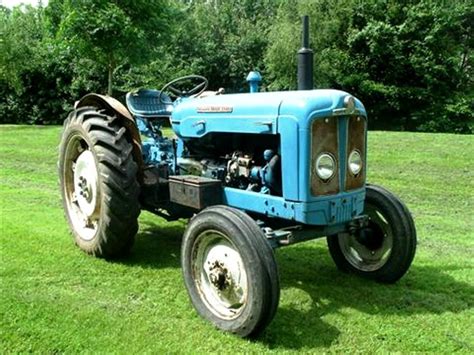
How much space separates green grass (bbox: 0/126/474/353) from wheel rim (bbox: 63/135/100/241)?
23cm

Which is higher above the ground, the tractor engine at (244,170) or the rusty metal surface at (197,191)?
the tractor engine at (244,170)


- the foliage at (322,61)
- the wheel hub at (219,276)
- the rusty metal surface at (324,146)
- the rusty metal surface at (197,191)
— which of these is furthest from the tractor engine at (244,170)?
the foliage at (322,61)

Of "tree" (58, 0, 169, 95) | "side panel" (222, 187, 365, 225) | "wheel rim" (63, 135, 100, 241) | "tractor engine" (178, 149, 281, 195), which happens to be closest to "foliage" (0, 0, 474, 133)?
"tree" (58, 0, 169, 95)

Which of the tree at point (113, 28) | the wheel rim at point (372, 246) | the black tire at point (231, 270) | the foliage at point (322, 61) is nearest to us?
the black tire at point (231, 270)

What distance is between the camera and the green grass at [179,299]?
3215 mm

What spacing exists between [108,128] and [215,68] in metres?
21.2

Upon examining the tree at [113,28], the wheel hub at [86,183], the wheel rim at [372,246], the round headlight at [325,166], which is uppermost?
the tree at [113,28]

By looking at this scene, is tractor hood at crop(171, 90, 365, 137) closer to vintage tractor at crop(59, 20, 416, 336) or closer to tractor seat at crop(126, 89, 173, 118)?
vintage tractor at crop(59, 20, 416, 336)

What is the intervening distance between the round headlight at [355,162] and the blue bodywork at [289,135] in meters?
0.07

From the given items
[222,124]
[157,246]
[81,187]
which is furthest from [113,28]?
[222,124]

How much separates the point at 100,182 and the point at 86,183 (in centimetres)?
54

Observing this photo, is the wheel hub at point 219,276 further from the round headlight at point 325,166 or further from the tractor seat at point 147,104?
the tractor seat at point 147,104

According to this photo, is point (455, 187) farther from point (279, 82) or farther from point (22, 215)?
point (279, 82)

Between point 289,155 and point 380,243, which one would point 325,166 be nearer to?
point 289,155
